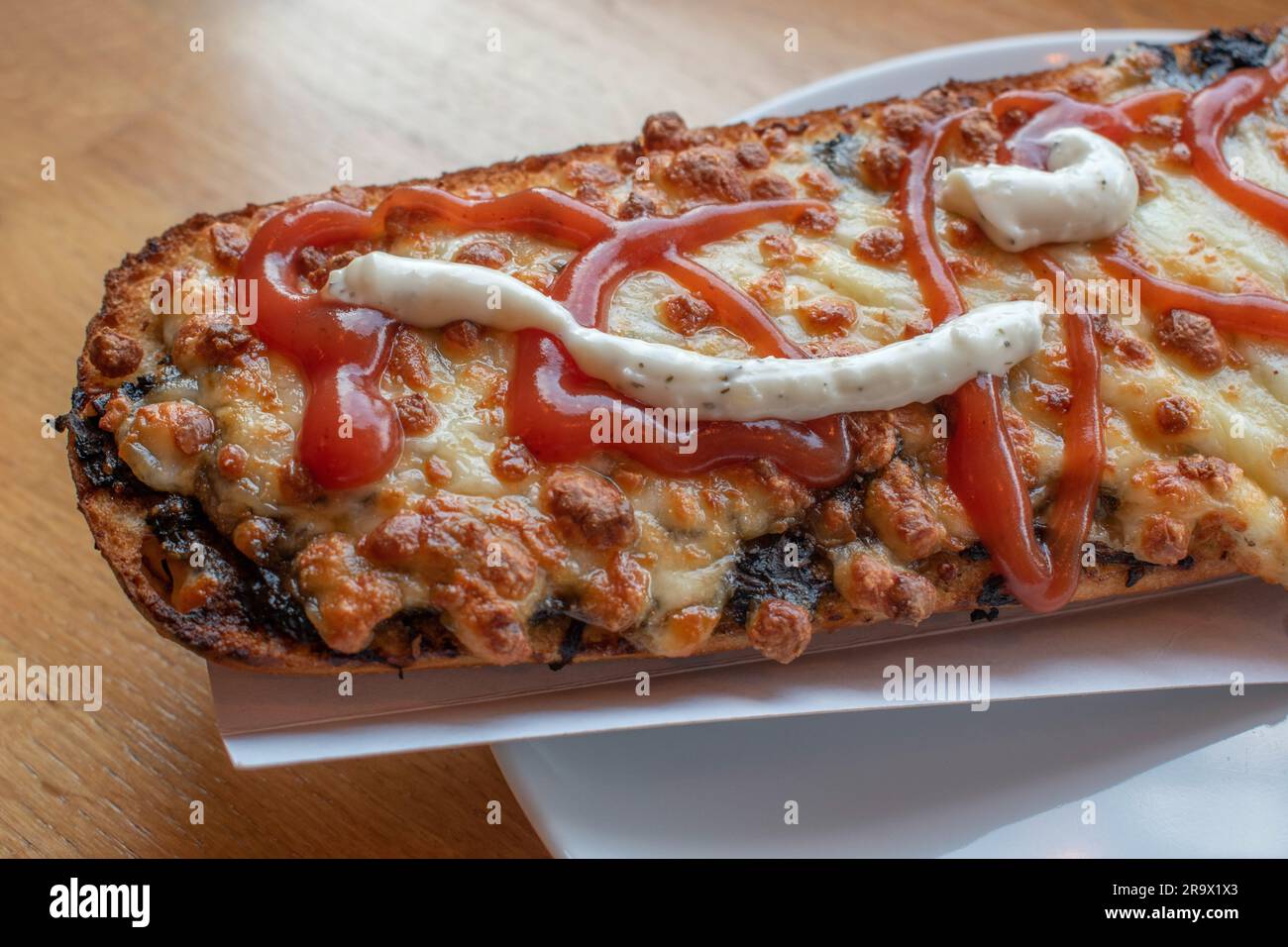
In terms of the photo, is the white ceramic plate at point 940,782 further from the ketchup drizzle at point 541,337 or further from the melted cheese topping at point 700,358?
the melted cheese topping at point 700,358

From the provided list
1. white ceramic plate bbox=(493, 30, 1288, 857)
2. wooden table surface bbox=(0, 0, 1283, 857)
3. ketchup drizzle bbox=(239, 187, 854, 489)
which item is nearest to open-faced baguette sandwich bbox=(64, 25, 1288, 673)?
ketchup drizzle bbox=(239, 187, 854, 489)

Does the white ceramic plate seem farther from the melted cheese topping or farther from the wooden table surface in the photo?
the melted cheese topping

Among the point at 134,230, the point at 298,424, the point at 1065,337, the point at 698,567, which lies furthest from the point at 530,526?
the point at 134,230

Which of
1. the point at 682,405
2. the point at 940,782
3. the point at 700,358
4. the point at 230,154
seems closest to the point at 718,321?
the point at 700,358

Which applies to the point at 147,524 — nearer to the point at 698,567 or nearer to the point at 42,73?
the point at 698,567

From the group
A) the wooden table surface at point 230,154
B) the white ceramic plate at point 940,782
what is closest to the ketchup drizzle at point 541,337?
the white ceramic plate at point 940,782

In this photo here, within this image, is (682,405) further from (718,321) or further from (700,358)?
(718,321)
